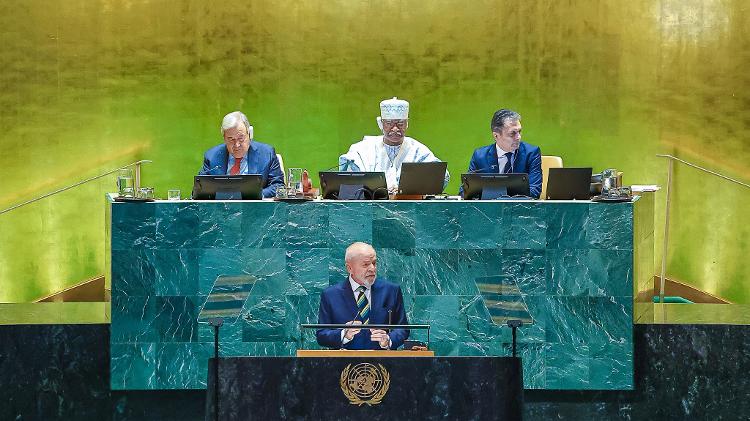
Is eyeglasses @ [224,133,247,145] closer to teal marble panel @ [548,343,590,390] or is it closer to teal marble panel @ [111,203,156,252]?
teal marble panel @ [111,203,156,252]

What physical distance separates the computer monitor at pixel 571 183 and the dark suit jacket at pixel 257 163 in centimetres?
194

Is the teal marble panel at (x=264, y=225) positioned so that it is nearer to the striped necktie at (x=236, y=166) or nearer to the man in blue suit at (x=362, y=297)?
the man in blue suit at (x=362, y=297)

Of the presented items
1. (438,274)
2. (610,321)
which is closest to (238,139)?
(438,274)

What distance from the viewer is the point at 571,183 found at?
5.62 m

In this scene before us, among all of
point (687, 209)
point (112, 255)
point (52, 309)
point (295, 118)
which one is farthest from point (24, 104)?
point (687, 209)

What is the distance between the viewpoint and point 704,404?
5.36 metres

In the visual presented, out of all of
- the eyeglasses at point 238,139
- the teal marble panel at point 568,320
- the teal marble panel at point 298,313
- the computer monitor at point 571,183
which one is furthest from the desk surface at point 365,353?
the eyeglasses at point 238,139

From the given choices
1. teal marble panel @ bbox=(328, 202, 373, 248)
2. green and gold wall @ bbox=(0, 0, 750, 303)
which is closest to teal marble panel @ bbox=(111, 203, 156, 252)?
teal marble panel @ bbox=(328, 202, 373, 248)

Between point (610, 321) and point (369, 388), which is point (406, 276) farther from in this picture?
point (369, 388)

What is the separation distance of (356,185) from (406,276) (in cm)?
63

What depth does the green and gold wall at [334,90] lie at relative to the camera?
343 inches

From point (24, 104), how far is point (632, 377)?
5673 millimetres

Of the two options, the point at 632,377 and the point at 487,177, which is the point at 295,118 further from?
the point at 632,377

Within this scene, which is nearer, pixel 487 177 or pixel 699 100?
pixel 487 177
